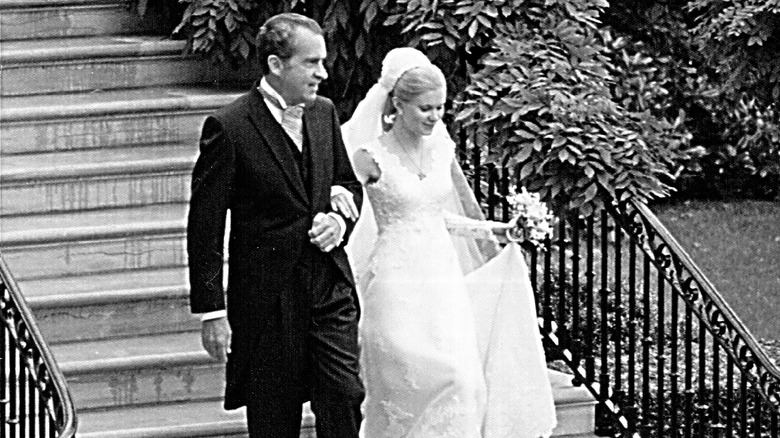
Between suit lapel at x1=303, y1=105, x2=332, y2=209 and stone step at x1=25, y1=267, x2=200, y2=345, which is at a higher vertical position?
suit lapel at x1=303, y1=105, x2=332, y2=209

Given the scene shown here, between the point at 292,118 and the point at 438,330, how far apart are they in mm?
1271

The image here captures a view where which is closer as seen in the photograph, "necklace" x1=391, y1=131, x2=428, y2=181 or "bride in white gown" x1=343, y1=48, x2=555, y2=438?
"bride in white gown" x1=343, y1=48, x2=555, y2=438

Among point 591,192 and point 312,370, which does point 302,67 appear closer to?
point 312,370

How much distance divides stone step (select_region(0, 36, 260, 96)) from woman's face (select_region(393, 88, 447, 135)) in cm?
260

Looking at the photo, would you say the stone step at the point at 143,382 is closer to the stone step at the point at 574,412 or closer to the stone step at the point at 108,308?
the stone step at the point at 108,308

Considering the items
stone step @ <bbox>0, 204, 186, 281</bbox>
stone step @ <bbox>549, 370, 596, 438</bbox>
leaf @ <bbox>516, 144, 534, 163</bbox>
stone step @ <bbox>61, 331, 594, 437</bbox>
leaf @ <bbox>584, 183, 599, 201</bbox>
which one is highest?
leaf @ <bbox>516, 144, 534, 163</bbox>

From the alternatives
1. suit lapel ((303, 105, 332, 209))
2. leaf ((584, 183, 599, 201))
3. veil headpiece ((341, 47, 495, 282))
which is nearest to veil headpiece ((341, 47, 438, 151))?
veil headpiece ((341, 47, 495, 282))

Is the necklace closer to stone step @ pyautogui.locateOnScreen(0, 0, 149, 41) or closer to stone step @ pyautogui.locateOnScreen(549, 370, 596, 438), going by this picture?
stone step @ pyautogui.locateOnScreen(549, 370, 596, 438)

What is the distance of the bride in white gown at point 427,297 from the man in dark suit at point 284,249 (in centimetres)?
79

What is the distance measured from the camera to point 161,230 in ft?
27.5

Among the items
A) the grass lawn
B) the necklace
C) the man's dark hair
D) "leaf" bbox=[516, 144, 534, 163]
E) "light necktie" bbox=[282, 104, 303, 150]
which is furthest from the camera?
the grass lawn

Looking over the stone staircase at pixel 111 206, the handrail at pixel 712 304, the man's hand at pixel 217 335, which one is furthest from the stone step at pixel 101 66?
the man's hand at pixel 217 335

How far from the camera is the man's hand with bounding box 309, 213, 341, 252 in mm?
6391

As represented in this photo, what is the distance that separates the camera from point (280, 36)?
6332 millimetres
